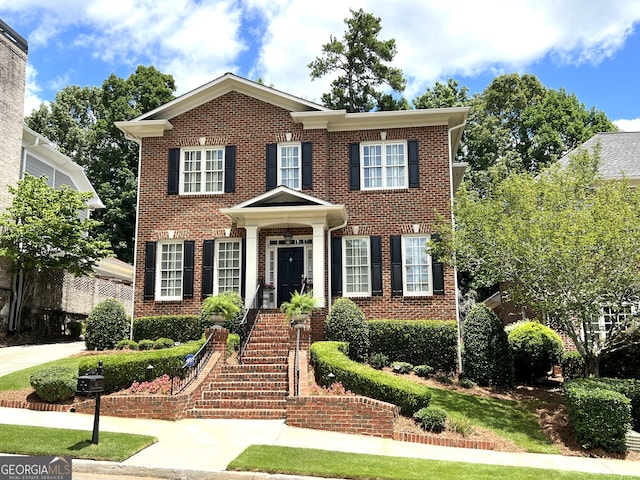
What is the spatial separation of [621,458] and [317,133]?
1273 centimetres

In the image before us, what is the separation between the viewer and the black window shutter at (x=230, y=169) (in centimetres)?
1930

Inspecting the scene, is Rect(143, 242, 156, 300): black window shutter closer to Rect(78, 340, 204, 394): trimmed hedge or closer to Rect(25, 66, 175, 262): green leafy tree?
Rect(78, 340, 204, 394): trimmed hedge

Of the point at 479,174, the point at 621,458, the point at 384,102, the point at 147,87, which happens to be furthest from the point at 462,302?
the point at 147,87

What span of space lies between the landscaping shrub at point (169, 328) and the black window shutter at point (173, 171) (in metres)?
4.27

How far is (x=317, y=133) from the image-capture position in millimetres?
19172

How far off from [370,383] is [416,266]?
664cm

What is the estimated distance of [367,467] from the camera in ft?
27.9

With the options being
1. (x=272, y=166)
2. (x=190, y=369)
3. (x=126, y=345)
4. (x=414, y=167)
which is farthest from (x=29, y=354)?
(x=414, y=167)

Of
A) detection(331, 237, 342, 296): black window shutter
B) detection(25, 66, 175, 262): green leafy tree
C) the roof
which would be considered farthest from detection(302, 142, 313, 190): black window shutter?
detection(25, 66, 175, 262): green leafy tree

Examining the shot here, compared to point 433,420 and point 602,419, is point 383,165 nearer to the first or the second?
point 433,420

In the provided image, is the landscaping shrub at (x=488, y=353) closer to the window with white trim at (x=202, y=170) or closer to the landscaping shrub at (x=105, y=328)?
the window with white trim at (x=202, y=170)

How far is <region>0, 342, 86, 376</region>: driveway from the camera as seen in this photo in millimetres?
16062

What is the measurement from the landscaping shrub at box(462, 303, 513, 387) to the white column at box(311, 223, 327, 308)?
4474 millimetres

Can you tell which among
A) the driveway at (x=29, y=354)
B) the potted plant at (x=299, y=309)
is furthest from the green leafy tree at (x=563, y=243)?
the driveway at (x=29, y=354)
